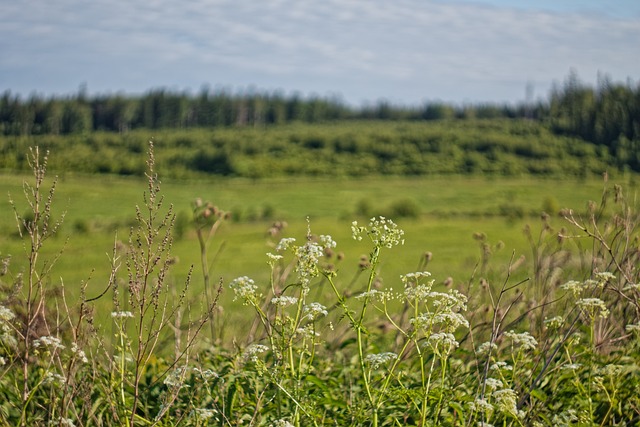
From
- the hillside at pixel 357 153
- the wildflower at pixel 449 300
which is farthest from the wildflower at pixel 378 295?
the hillside at pixel 357 153

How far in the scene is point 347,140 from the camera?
9606 centimetres

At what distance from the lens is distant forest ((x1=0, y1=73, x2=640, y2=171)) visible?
3515 centimetres

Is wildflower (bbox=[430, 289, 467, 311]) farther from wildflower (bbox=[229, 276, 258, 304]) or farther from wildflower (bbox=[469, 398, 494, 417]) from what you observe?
wildflower (bbox=[229, 276, 258, 304])

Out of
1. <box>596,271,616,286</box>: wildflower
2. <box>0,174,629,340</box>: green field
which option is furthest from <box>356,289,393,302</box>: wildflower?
<box>0,174,629,340</box>: green field

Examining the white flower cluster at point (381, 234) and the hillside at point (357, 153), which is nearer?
the white flower cluster at point (381, 234)

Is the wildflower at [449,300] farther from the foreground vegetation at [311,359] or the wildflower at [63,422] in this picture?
the wildflower at [63,422]

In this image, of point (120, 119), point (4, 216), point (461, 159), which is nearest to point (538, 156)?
point (461, 159)

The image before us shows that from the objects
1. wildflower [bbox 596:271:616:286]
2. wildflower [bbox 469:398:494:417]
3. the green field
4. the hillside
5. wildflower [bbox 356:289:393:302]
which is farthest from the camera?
the hillside

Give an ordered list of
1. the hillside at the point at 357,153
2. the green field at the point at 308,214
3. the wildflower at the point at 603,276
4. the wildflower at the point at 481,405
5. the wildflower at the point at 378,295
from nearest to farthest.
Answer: the wildflower at the point at 481,405, the wildflower at the point at 378,295, the wildflower at the point at 603,276, the green field at the point at 308,214, the hillside at the point at 357,153

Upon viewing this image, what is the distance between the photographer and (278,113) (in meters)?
135

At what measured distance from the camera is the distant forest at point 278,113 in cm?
3515

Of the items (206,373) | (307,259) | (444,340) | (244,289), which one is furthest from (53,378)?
(444,340)

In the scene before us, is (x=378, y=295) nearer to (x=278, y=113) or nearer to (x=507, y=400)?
(x=507, y=400)

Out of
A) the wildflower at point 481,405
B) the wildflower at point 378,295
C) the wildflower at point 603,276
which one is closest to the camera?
the wildflower at point 481,405
